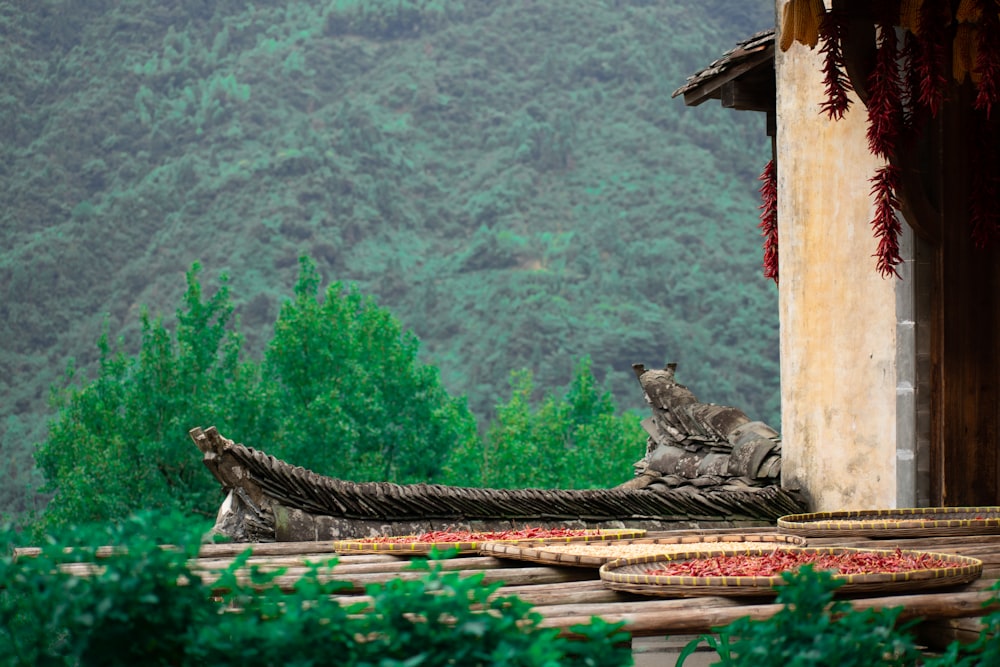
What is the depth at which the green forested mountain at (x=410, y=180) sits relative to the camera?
161ft

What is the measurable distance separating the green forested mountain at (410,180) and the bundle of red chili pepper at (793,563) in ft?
141

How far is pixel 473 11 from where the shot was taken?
194ft

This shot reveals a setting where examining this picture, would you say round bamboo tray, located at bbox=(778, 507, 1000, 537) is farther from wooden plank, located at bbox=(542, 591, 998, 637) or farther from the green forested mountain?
the green forested mountain

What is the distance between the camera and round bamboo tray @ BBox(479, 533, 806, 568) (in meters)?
3.79

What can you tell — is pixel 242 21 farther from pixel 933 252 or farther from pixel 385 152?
pixel 933 252

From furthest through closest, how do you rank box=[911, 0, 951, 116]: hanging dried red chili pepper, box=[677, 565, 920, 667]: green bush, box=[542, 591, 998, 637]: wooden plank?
box=[911, 0, 951, 116]: hanging dried red chili pepper < box=[542, 591, 998, 637]: wooden plank < box=[677, 565, 920, 667]: green bush

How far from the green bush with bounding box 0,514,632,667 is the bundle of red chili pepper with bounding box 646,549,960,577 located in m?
1.23

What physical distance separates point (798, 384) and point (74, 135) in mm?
49605

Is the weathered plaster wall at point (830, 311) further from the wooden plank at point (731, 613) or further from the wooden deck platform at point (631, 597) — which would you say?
the wooden plank at point (731, 613)

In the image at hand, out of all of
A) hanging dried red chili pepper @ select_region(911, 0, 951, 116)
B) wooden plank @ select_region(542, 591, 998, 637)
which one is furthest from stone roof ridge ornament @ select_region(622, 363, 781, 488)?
wooden plank @ select_region(542, 591, 998, 637)

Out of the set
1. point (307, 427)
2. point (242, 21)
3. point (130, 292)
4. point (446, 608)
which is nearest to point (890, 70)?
point (446, 608)

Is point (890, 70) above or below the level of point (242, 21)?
below

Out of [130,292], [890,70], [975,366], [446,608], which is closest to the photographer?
[446,608]

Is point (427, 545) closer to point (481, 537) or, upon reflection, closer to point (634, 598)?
point (481, 537)
